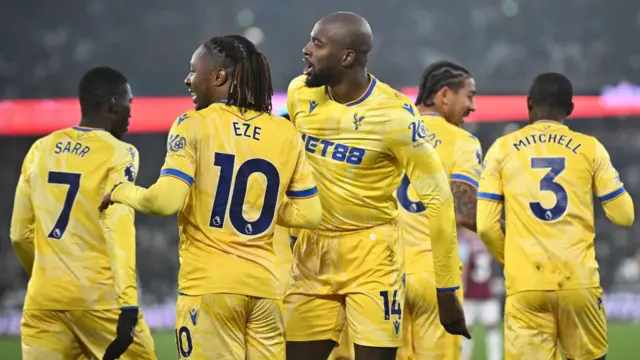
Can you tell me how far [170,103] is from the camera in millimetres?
13430

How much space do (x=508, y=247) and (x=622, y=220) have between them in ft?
2.17

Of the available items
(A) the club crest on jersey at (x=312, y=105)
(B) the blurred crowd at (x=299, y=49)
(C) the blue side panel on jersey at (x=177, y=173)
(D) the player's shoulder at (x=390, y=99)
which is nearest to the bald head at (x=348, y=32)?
(D) the player's shoulder at (x=390, y=99)

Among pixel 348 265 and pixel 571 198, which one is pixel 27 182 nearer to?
pixel 348 265

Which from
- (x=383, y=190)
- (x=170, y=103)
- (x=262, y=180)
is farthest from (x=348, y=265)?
(x=170, y=103)

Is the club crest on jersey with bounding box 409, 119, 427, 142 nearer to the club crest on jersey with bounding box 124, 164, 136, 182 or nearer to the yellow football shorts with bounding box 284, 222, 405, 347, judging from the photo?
the yellow football shorts with bounding box 284, 222, 405, 347

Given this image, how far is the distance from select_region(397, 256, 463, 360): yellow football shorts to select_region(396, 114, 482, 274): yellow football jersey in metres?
0.07

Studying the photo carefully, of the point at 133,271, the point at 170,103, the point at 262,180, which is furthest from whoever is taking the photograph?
the point at 170,103

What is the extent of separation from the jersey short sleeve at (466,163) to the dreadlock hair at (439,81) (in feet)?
1.65

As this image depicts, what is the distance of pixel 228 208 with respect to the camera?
13.6ft

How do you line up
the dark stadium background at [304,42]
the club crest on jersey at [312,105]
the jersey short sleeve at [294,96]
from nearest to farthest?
the club crest on jersey at [312,105]
the jersey short sleeve at [294,96]
the dark stadium background at [304,42]

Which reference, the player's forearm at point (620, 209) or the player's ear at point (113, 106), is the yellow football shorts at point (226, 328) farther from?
the player's forearm at point (620, 209)

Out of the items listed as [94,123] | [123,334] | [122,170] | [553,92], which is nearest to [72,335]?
[123,334]

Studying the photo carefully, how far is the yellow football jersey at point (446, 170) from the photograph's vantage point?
5.96 m

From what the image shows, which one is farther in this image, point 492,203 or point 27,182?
point 492,203
